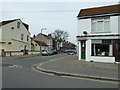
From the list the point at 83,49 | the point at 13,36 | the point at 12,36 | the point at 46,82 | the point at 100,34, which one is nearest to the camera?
the point at 46,82

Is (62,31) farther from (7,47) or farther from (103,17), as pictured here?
(103,17)

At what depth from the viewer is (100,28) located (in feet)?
73.1

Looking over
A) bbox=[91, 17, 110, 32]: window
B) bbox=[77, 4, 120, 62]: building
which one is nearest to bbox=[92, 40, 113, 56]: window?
bbox=[77, 4, 120, 62]: building

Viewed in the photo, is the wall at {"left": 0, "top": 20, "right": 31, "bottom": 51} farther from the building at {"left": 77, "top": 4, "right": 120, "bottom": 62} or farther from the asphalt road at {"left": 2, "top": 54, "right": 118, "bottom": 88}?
the asphalt road at {"left": 2, "top": 54, "right": 118, "bottom": 88}

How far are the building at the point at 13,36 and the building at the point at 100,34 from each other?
21.9 metres

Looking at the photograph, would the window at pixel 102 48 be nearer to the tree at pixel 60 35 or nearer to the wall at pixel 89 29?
the wall at pixel 89 29

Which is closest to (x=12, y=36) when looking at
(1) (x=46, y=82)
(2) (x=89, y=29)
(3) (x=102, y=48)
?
(2) (x=89, y=29)

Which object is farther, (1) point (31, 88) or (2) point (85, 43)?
(2) point (85, 43)

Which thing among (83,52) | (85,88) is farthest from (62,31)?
(85,88)

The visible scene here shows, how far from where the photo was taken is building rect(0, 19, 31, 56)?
42253mm

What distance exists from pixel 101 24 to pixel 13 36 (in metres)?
27.6

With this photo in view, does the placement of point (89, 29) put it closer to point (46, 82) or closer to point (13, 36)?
point (46, 82)

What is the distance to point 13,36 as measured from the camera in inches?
1769

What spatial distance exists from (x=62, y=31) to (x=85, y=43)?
2842 inches
